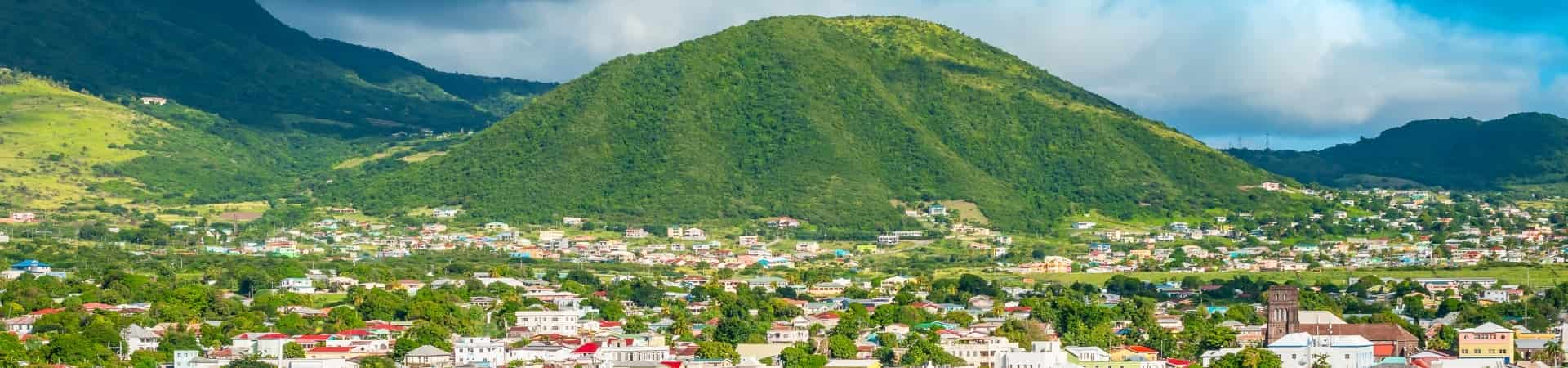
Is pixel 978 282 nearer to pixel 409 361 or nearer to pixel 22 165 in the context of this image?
pixel 409 361

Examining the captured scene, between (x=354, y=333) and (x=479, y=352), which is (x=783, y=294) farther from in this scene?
(x=479, y=352)

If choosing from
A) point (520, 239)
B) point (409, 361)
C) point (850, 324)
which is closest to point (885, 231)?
point (520, 239)

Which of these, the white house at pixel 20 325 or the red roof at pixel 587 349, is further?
the white house at pixel 20 325

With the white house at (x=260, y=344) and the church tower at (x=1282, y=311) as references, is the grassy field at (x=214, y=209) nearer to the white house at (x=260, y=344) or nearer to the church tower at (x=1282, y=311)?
the white house at (x=260, y=344)

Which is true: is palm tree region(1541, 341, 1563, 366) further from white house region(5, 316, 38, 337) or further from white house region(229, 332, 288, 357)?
white house region(5, 316, 38, 337)

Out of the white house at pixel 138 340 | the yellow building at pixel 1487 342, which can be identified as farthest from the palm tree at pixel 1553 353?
the white house at pixel 138 340

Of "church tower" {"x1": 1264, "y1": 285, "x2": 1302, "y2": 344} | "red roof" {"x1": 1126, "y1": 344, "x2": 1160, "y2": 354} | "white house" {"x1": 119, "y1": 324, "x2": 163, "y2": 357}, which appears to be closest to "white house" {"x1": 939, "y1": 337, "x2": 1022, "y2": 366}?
"red roof" {"x1": 1126, "y1": 344, "x2": 1160, "y2": 354}

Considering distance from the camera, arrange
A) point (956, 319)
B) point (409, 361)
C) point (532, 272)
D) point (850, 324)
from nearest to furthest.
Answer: point (409, 361), point (850, 324), point (956, 319), point (532, 272)
